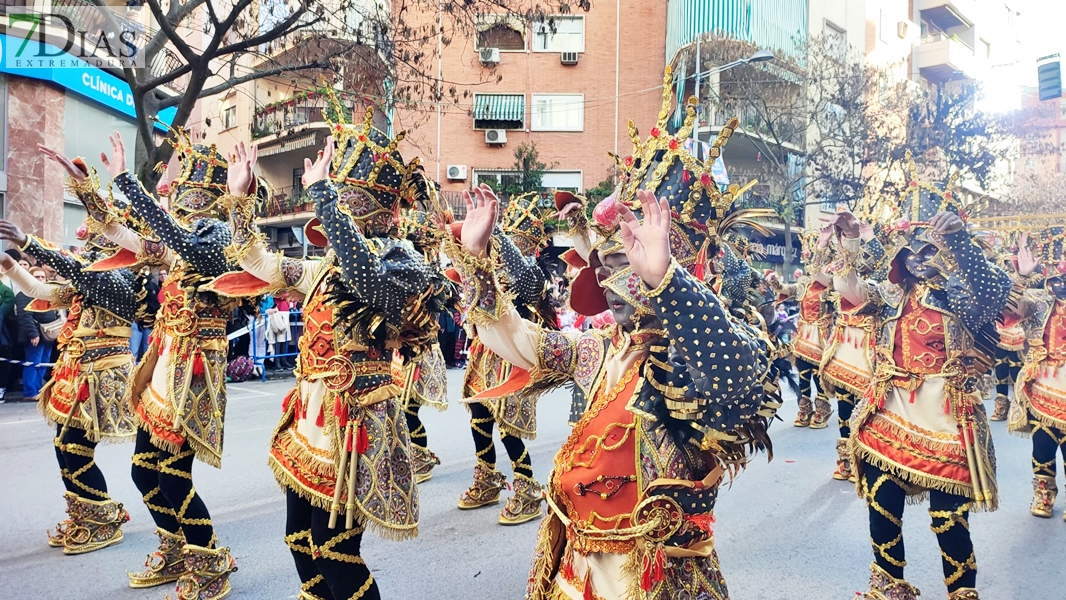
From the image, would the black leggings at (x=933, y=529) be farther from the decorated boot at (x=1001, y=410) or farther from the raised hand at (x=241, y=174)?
the decorated boot at (x=1001, y=410)

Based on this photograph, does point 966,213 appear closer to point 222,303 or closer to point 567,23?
point 222,303

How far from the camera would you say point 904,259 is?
177 inches

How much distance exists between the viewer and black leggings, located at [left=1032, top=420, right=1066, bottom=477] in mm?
6309

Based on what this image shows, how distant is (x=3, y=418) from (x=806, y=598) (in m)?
9.73

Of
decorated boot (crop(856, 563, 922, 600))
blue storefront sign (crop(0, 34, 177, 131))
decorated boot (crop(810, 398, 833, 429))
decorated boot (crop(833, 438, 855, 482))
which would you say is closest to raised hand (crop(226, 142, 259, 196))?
decorated boot (crop(856, 563, 922, 600))

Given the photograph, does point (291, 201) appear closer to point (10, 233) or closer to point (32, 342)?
point (32, 342)

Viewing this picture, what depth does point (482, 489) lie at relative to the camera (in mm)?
6273

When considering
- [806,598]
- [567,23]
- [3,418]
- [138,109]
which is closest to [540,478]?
[806,598]

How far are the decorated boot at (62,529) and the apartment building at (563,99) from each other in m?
22.2

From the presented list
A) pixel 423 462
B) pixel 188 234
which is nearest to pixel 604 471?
pixel 188 234

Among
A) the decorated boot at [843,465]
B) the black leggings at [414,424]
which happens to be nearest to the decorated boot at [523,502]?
the black leggings at [414,424]

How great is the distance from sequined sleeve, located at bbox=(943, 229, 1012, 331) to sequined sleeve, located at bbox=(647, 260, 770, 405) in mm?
2695

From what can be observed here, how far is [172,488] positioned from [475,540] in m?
2.16

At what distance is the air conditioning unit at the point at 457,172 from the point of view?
2639 cm
